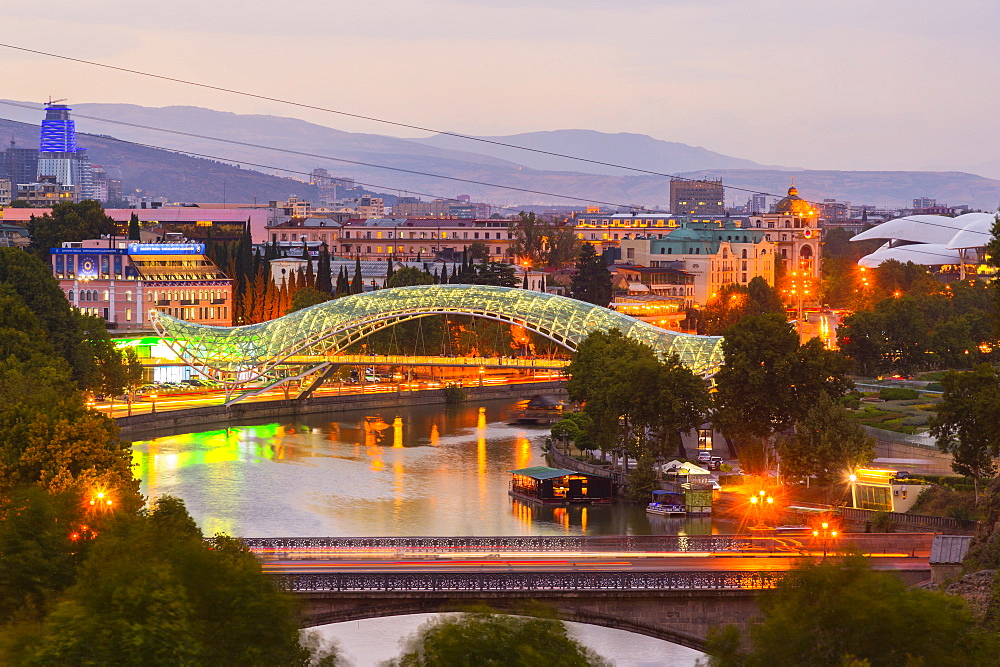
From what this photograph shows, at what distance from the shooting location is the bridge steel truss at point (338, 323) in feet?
202

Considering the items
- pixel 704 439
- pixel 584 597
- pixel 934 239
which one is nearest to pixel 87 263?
pixel 704 439

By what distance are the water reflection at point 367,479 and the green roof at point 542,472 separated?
0.80 m

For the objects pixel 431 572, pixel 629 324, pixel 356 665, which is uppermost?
pixel 629 324

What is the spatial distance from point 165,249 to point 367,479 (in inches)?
1538

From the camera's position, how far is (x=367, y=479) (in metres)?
47.2

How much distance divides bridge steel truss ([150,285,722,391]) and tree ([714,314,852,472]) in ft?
47.2

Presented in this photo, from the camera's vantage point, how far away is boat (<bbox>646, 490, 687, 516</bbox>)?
137 ft

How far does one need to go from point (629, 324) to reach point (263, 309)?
27198 mm

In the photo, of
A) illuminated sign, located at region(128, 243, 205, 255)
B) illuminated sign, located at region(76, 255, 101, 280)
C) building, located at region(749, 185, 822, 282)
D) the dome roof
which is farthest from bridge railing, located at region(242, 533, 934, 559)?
the dome roof

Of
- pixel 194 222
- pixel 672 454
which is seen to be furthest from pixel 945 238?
pixel 672 454

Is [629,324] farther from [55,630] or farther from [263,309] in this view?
[55,630]

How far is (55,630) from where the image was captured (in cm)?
2044

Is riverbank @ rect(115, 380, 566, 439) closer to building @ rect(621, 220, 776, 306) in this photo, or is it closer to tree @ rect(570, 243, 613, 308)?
tree @ rect(570, 243, 613, 308)

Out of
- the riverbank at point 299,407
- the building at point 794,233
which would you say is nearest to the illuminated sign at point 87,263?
the riverbank at point 299,407
